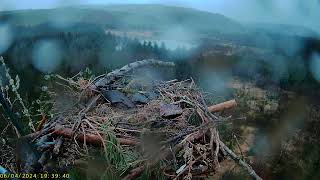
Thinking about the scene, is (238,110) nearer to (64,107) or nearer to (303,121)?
(303,121)

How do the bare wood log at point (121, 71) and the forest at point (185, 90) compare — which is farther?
the bare wood log at point (121, 71)

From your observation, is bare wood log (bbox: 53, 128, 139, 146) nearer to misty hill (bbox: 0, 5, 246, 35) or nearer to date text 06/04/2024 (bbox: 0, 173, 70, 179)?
date text 06/04/2024 (bbox: 0, 173, 70, 179)

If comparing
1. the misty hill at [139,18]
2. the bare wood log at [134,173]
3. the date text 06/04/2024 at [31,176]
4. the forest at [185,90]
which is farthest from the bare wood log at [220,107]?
the date text 06/04/2024 at [31,176]

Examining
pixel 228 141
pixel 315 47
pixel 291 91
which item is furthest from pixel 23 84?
pixel 315 47

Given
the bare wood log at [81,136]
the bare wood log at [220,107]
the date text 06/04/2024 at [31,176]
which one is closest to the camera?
the date text 06/04/2024 at [31,176]

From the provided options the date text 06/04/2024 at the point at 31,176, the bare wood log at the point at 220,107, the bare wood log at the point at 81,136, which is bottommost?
the date text 06/04/2024 at the point at 31,176

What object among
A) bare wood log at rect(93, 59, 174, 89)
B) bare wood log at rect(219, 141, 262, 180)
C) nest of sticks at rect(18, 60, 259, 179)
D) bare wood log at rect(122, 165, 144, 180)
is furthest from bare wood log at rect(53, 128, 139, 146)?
bare wood log at rect(219, 141, 262, 180)

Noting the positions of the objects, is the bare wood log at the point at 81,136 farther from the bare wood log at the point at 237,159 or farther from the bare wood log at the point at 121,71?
the bare wood log at the point at 237,159

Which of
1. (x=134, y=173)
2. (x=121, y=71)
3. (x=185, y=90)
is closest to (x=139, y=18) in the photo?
(x=121, y=71)
